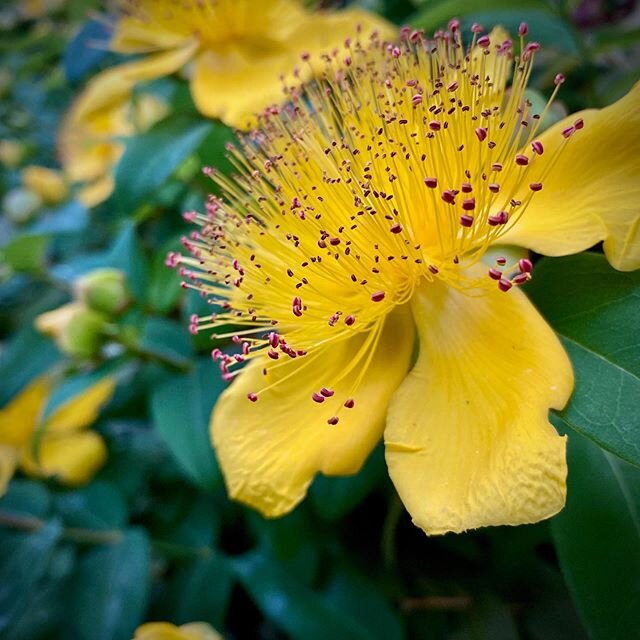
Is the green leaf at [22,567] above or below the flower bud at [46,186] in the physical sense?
below

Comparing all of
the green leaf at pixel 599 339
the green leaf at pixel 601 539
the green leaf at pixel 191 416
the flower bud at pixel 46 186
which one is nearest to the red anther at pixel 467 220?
the green leaf at pixel 599 339

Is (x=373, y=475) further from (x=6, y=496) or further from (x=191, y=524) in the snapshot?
(x=6, y=496)

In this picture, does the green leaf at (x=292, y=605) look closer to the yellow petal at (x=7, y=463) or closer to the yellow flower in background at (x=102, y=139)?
the yellow petal at (x=7, y=463)

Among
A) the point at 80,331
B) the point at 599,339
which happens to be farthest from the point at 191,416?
the point at 599,339

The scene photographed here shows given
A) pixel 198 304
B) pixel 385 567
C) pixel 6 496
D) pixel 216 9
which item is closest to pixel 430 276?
pixel 198 304

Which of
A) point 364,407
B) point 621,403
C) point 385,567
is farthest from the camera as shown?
point 385,567

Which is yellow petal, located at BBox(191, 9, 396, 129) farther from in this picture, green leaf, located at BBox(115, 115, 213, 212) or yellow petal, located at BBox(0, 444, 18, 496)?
yellow petal, located at BBox(0, 444, 18, 496)

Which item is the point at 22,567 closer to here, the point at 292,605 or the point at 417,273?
the point at 292,605
